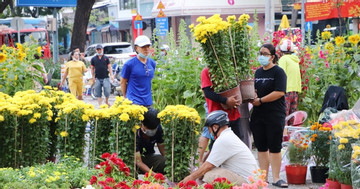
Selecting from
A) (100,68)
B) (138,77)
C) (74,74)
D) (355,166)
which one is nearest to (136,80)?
(138,77)

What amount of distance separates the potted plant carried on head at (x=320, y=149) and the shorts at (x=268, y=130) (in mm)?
536

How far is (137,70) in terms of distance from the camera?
9.77 metres

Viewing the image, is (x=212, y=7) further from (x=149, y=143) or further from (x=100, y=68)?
(x=149, y=143)

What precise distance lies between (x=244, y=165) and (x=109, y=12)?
232 ft

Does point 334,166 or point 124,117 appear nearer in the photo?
point 124,117

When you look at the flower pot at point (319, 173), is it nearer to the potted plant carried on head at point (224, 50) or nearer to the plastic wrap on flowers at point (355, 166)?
the potted plant carried on head at point (224, 50)

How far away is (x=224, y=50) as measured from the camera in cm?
858

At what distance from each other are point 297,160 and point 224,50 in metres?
1.89

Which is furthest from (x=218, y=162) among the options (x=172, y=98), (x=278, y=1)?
(x=278, y=1)

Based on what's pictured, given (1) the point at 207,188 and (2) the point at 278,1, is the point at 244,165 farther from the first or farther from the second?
(2) the point at 278,1

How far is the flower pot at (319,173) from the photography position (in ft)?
30.3

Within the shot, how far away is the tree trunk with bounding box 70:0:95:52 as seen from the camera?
33.2 meters

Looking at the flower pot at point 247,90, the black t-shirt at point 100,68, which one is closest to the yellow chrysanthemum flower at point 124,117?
the flower pot at point 247,90

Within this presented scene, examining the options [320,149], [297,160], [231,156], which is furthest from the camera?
[297,160]
